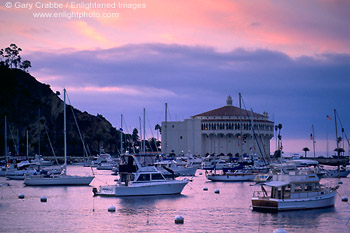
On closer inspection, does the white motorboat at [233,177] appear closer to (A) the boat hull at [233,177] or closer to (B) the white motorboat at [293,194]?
(A) the boat hull at [233,177]

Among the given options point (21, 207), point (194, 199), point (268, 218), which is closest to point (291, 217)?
point (268, 218)

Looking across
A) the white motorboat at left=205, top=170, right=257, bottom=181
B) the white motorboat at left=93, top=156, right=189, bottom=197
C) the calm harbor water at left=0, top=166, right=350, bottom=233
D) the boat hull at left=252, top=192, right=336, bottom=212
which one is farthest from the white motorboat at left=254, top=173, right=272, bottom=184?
the boat hull at left=252, top=192, right=336, bottom=212

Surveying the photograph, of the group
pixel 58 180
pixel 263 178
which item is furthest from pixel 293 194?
pixel 58 180

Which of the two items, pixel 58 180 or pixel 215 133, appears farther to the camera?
pixel 215 133

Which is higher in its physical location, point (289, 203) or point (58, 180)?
point (58, 180)

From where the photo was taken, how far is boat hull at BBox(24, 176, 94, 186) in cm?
7906

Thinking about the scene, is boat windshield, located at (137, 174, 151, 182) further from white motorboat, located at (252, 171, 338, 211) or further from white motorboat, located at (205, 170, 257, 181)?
white motorboat, located at (205, 170, 257, 181)

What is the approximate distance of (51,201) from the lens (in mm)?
62844

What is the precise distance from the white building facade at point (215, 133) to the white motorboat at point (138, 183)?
119 meters

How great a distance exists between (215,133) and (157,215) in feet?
460

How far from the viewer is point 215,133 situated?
621 feet

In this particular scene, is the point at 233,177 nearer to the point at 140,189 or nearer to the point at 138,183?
the point at 138,183

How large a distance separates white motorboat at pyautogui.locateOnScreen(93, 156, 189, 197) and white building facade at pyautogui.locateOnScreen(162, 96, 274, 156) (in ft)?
391

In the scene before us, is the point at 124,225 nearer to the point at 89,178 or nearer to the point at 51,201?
the point at 51,201
